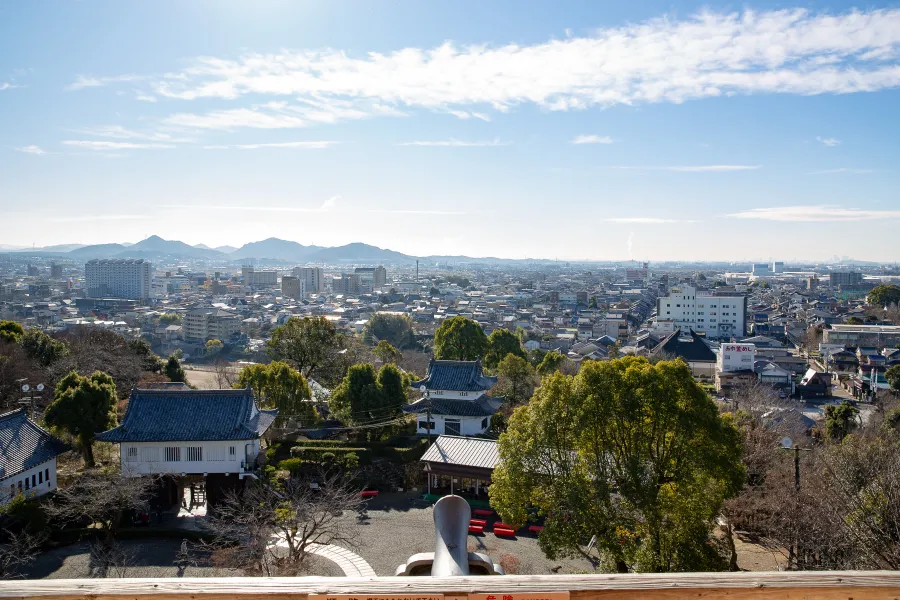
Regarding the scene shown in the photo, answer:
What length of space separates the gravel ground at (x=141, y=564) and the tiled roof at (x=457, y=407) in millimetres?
6483

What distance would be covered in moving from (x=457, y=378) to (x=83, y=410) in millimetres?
9036

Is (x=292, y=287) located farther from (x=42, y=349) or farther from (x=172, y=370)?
(x=42, y=349)

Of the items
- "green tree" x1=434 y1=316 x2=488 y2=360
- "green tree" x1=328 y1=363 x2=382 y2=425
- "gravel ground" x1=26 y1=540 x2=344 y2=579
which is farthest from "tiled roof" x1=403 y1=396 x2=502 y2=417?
"gravel ground" x1=26 y1=540 x2=344 y2=579

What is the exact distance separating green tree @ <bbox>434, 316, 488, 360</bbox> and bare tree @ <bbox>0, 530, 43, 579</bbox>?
44.4 feet

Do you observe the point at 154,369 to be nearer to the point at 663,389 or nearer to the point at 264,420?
the point at 264,420

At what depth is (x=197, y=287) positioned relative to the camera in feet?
317

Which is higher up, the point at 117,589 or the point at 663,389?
the point at 117,589

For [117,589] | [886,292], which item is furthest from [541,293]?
[117,589]

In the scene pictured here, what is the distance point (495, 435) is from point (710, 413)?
362 inches

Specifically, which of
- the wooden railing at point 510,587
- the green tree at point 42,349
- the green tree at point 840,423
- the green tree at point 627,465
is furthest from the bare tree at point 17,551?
the green tree at point 840,423

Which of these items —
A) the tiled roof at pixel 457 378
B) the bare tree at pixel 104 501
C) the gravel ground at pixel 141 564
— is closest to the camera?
the gravel ground at pixel 141 564

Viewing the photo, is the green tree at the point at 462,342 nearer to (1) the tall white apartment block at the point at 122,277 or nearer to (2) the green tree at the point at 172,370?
(2) the green tree at the point at 172,370

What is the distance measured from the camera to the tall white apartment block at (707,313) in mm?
48281

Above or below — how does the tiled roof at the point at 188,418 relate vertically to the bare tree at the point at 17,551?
above
